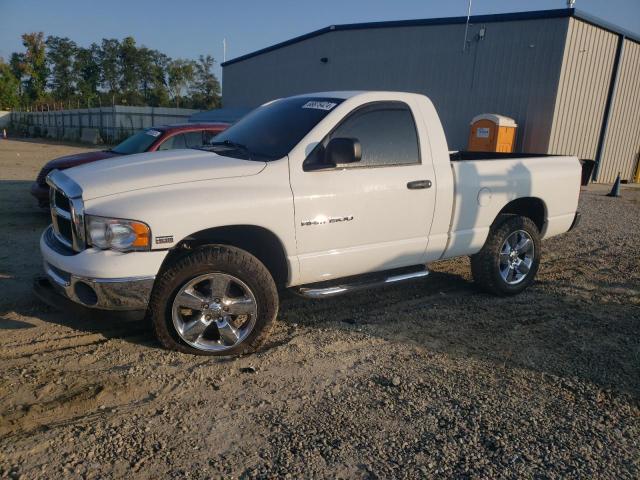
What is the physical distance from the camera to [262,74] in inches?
1125

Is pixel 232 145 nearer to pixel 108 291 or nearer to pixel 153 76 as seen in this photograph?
pixel 108 291

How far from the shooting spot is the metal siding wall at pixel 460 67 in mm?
15555

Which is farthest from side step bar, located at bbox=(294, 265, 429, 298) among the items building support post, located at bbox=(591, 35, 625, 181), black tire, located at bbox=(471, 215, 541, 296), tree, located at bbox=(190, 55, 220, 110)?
tree, located at bbox=(190, 55, 220, 110)

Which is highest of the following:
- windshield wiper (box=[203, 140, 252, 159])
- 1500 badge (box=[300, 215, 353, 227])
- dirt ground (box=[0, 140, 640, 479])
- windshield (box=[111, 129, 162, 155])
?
windshield wiper (box=[203, 140, 252, 159])

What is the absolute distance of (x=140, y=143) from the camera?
8.11 metres

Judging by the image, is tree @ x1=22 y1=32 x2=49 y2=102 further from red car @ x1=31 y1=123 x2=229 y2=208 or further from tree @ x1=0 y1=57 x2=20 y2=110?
red car @ x1=31 y1=123 x2=229 y2=208

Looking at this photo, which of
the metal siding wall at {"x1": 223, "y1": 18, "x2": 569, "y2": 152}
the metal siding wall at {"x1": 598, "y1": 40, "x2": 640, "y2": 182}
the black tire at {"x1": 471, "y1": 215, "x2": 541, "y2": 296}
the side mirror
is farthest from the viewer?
the metal siding wall at {"x1": 598, "y1": 40, "x2": 640, "y2": 182}

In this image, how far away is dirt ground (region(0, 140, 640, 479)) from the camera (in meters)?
2.60

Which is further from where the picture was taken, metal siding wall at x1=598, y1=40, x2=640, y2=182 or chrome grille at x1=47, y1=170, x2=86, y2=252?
metal siding wall at x1=598, y1=40, x2=640, y2=182

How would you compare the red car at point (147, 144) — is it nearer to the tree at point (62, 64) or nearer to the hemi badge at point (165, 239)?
the hemi badge at point (165, 239)

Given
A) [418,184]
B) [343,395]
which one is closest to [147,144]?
[418,184]

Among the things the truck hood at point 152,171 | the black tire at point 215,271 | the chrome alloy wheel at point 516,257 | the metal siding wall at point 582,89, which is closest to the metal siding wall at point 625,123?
the metal siding wall at point 582,89

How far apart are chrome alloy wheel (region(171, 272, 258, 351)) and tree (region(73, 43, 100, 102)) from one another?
69.7 m

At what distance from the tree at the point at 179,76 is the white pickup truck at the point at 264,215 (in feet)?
213
